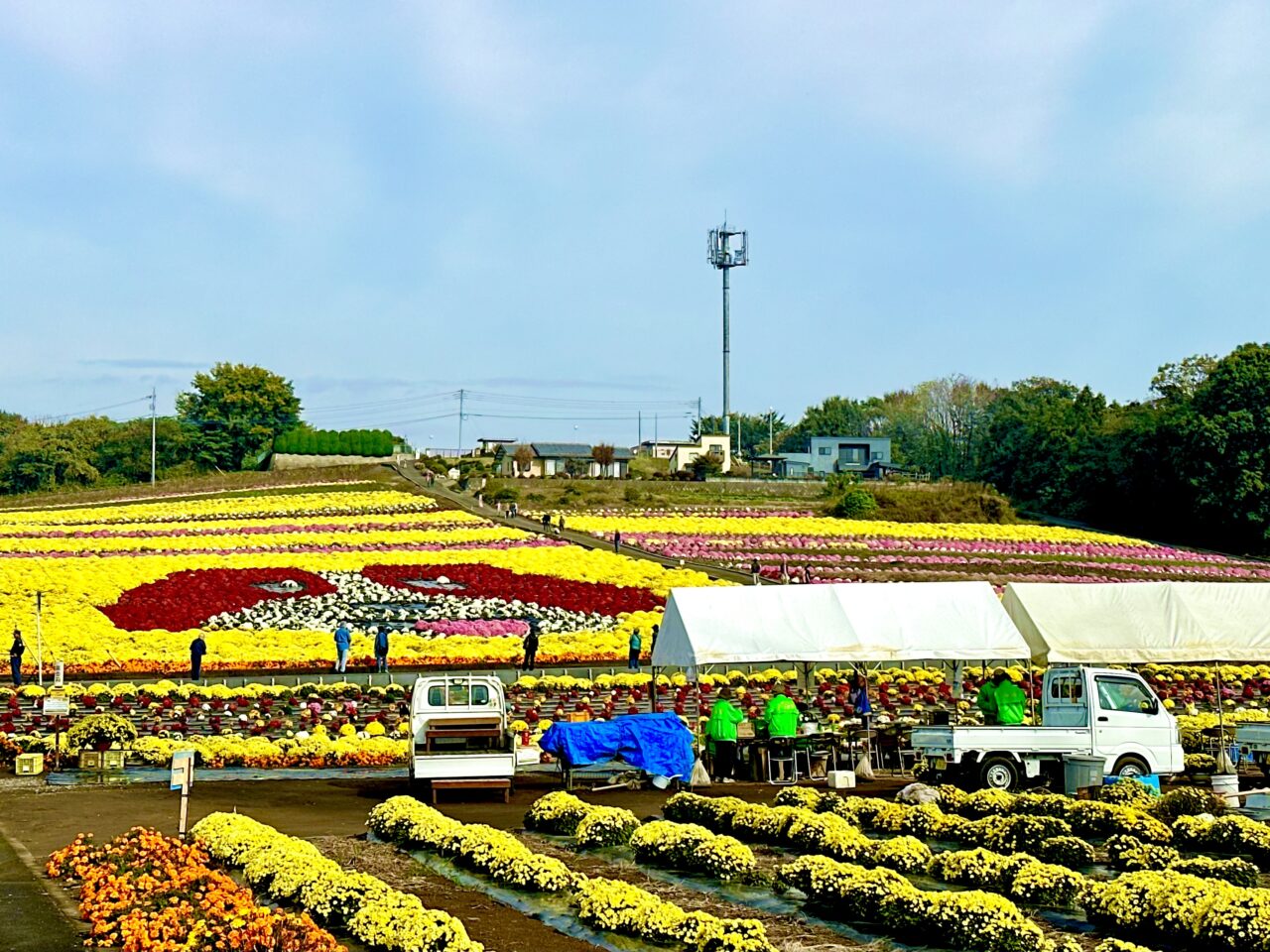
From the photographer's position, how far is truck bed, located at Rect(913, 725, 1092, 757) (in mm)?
22125

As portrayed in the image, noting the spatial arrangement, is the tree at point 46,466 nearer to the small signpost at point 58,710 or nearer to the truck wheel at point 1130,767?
the small signpost at point 58,710

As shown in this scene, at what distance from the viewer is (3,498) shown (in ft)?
320

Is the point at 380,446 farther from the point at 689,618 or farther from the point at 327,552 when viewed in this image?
the point at 689,618

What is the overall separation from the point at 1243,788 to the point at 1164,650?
5.65 m

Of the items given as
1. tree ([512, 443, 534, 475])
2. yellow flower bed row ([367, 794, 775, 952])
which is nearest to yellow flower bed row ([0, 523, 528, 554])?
yellow flower bed row ([367, 794, 775, 952])

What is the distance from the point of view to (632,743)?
22.9m

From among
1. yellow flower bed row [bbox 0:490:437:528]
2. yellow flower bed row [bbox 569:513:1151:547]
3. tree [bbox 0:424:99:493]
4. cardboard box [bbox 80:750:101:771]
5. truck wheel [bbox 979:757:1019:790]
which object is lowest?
cardboard box [bbox 80:750:101:771]

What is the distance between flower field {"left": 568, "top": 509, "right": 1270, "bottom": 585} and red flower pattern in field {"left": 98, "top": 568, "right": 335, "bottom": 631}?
1678 centimetres

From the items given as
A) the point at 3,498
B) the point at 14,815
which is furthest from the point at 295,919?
the point at 3,498

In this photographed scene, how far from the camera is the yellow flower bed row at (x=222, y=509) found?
77.8 m

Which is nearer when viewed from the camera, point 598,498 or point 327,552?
point 327,552

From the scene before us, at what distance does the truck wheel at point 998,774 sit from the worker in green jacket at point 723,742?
3925 millimetres

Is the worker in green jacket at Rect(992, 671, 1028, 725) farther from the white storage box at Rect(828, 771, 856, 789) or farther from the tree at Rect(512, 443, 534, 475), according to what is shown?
the tree at Rect(512, 443, 534, 475)

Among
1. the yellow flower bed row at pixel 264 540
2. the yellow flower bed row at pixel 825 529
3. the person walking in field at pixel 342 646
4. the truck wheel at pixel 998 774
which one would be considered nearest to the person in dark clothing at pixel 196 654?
the person walking in field at pixel 342 646
